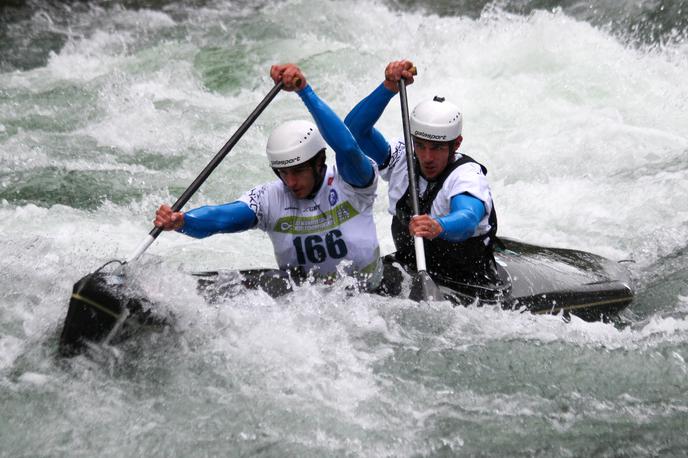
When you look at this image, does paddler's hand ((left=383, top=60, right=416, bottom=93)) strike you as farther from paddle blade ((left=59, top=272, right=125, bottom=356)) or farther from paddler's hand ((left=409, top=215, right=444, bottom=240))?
paddle blade ((left=59, top=272, right=125, bottom=356))

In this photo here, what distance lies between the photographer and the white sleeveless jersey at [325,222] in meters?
4.50

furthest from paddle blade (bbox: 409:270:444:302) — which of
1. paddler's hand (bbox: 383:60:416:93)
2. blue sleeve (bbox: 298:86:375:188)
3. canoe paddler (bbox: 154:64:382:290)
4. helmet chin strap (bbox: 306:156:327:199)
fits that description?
paddler's hand (bbox: 383:60:416:93)

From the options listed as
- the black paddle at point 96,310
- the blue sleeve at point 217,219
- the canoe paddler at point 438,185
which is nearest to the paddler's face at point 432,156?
the canoe paddler at point 438,185

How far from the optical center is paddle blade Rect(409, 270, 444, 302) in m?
4.53

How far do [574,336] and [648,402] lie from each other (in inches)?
27.2

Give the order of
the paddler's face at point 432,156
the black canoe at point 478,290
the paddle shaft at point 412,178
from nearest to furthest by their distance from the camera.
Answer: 1. the black canoe at point 478,290
2. the paddle shaft at point 412,178
3. the paddler's face at point 432,156

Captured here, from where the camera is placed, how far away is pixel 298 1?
1235 centimetres

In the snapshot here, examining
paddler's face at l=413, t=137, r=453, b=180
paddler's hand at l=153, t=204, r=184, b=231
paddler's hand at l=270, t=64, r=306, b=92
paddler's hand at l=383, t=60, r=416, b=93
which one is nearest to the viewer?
Result: paddler's hand at l=153, t=204, r=184, b=231

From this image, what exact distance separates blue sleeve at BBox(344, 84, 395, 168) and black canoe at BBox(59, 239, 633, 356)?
27.9 inches

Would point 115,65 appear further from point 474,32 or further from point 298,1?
point 474,32

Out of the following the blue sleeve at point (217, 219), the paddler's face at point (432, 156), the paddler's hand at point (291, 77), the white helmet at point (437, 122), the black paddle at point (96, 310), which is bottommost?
the black paddle at point (96, 310)

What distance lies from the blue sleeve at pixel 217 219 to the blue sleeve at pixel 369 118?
84 cm

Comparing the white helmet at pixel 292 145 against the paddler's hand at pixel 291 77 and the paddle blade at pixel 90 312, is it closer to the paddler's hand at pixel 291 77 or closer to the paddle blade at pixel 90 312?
the paddler's hand at pixel 291 77

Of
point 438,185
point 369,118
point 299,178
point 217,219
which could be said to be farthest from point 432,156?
point 217,219
